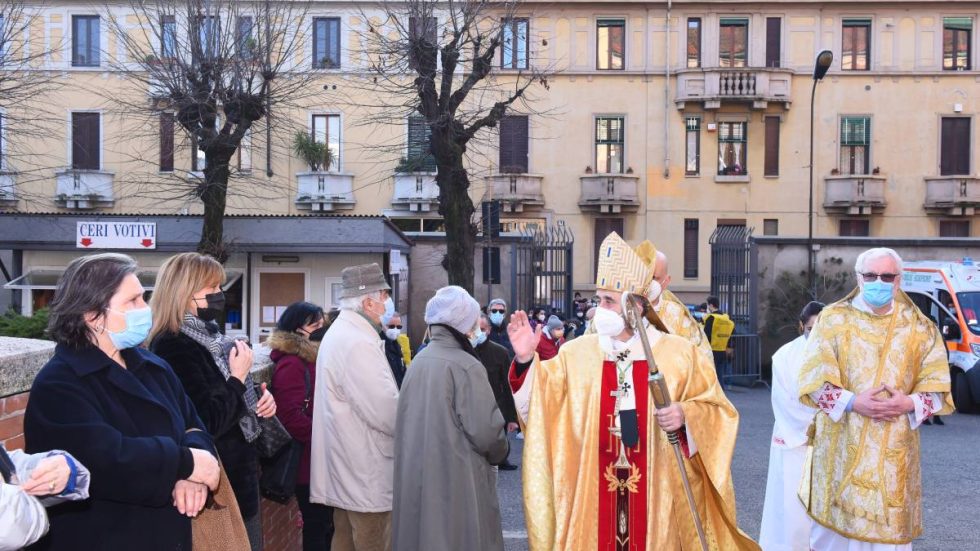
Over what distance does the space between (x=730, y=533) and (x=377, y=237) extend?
15585 millimetres

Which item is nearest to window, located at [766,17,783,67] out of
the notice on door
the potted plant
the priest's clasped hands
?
the potted plant

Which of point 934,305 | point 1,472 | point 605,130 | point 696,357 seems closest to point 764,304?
point 934,305

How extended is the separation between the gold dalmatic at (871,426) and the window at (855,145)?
2575cm

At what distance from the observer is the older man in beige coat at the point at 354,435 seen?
518 cm

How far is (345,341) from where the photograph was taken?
524cm

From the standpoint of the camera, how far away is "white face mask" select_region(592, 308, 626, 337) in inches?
183

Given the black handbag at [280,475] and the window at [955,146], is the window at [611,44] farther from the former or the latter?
the black handbag at [280,475]

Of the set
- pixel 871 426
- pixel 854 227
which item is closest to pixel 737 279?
pixel 854 227

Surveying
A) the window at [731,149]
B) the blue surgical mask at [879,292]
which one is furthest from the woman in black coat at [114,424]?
the window at [731,149]

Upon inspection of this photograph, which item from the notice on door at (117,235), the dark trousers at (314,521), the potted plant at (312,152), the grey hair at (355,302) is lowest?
the dark trousers at (314,521)

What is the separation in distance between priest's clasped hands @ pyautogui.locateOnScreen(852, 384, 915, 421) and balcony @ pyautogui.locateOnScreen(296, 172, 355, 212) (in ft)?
83.6

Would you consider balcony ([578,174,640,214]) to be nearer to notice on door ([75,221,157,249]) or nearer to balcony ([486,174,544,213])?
balcony ([486,174,544,213])

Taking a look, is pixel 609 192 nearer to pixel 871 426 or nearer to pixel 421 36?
pixel 421 36

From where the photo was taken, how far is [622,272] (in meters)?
4.73
